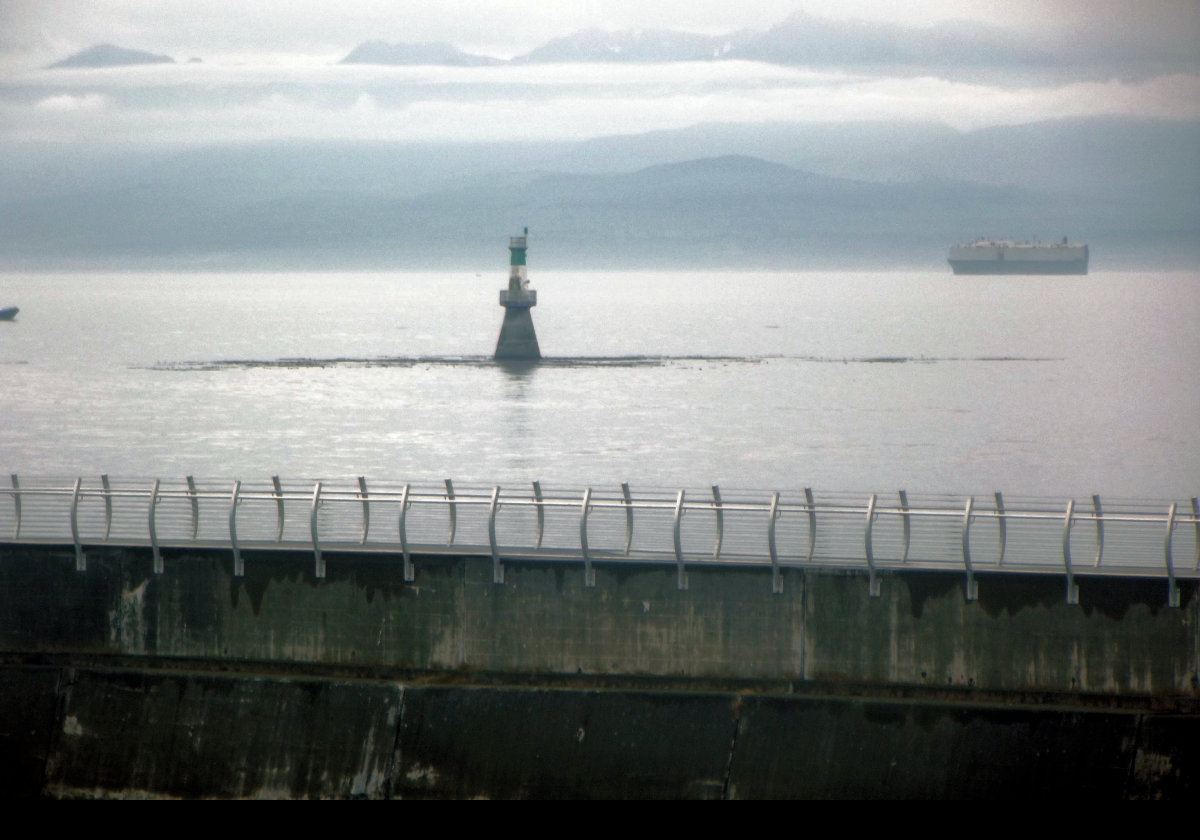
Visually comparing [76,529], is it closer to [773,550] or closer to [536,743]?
[536,743]

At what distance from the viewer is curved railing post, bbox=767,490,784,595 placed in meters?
23.1

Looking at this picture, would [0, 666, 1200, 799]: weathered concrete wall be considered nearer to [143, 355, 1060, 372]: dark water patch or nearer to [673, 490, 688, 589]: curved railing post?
[673, 490, 688, 589]: curved railing post

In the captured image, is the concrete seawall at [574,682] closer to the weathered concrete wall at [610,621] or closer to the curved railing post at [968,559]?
the weathered concrete wall at [610,621]

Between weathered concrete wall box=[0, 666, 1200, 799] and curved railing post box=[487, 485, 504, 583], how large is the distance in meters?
1.67

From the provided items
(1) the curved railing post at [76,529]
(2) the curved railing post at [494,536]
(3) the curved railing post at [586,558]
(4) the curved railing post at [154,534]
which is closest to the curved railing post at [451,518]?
(2) the curved railing post at [494,536]

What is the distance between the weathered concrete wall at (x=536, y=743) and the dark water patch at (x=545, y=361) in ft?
323

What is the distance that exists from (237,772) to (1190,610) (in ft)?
45.3

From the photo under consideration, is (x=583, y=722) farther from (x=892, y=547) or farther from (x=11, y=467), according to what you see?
(x=11, y=467)

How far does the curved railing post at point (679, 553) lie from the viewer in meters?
23.0

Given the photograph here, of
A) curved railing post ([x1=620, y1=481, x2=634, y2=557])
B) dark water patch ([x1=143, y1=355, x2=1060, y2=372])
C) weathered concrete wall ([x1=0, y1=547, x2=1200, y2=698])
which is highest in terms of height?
dark water patch ([x1=143, y1=355, x2=1060, y2=372])

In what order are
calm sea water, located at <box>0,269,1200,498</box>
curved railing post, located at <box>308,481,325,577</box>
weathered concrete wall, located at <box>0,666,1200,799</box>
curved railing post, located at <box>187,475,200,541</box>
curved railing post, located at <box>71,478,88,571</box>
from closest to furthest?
weathered concrete wall, located at <box>0,666,1200,799</box> < curved railing post, located at <box>308,481,325,577</box> < curved railing post, located at <box>71,478,88,571</box> < curved railing post, located at <box>187,475,200,541</box> < calm sea water, located at <box>0,269,1200,498</box>

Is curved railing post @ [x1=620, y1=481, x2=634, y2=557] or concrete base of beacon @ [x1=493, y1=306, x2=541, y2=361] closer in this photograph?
curved railing post @ [x1=620, y1=481, x2=634, y2=557]

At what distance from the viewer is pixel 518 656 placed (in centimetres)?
2414

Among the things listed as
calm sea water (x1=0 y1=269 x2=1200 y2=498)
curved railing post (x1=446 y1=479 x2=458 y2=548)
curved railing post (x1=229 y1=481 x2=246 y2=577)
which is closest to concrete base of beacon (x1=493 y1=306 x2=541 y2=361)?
calm sea water (x1=0 y1=269 x2=1200 y2=498)
